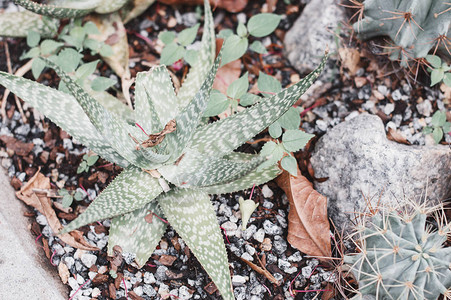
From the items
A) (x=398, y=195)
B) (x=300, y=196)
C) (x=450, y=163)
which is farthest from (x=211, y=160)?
(x=450, y=163)

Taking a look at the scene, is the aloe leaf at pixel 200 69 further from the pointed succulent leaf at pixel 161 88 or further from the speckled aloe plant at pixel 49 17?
the speckled aloe plant at pixel 49 17

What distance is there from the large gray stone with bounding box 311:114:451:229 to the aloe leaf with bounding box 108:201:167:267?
61 centimetres

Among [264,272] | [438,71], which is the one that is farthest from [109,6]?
[438,71]

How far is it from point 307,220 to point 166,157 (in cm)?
52

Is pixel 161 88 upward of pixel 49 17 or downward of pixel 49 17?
downward

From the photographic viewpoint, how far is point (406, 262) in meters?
1.17

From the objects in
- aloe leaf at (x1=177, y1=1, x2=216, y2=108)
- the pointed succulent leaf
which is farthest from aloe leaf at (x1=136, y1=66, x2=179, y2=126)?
aloe leaf at (x1=177, y1=1, x2=216, y2=108)

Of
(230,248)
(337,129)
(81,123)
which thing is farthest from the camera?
(337,129)

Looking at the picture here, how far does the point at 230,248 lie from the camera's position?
4.96 ft

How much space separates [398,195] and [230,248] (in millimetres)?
593

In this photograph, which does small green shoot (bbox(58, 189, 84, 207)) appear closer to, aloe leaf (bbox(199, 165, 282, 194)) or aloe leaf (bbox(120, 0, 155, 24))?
aloe leaf (bbox(199, 165, 282, 194))

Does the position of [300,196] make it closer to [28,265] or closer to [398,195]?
[398,195]

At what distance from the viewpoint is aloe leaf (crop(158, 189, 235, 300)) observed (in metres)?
1.29

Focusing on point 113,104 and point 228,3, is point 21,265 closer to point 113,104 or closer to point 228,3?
point 113,104
